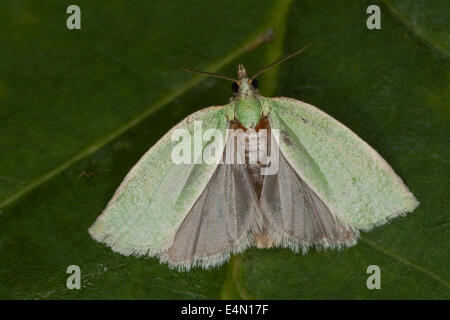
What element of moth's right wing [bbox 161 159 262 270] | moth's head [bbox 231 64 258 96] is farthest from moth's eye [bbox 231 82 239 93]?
moth's right wing [bbox 161 159 262 270]

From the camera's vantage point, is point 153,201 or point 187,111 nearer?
point 153,201

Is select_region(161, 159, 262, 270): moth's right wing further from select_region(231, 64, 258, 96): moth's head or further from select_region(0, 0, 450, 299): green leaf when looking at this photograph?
select_region(231, 64, 258, 96): moth's head

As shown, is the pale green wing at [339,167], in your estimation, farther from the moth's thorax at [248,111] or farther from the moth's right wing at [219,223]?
the moth's right wing at [219,223]

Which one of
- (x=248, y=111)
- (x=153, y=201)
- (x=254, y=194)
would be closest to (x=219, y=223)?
(x=254, y=194)

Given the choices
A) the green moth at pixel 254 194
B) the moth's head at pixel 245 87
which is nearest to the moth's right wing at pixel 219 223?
the green moth at pixel 254 194

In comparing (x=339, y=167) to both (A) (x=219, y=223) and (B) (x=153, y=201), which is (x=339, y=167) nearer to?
(A) (x=219, y=223)

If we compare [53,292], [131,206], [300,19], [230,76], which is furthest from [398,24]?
[53,292]
